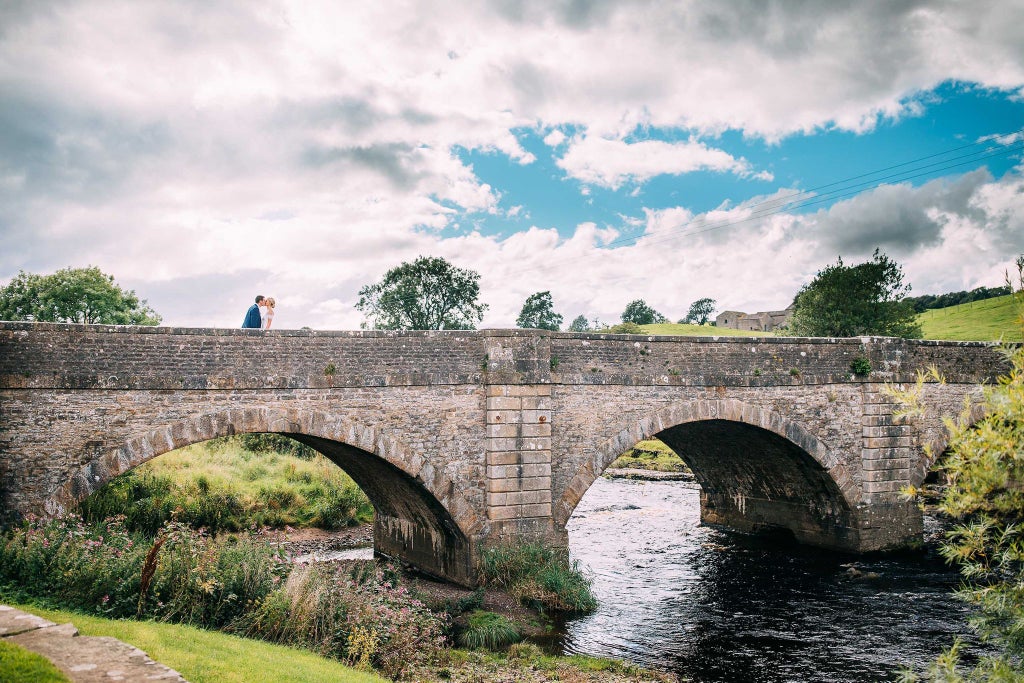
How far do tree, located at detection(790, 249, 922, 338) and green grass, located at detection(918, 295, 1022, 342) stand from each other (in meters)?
6.38

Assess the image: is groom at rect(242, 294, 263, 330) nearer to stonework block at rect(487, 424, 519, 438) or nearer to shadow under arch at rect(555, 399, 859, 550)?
stonework block at rect(487, 424, 519, 438)

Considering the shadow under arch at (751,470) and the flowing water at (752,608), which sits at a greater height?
the shadow under arch at (751,470)

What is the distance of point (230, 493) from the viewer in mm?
22719

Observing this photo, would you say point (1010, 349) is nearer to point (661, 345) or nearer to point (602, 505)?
point (661, 345)

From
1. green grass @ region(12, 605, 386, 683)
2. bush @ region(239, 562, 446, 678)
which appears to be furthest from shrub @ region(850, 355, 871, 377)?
green grass @ region(12, 605, 386, 683)

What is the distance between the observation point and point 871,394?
65.7 ft

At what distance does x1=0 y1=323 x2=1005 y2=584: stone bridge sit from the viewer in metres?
12.7

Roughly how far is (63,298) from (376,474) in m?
32.9

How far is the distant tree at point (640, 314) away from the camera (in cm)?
8569

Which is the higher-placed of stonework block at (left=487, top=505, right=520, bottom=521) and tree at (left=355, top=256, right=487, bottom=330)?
tree at (left=355, top=256, right=487, bottom=330)

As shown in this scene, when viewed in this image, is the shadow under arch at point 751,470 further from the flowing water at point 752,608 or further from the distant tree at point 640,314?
the distant tree at point 640,314

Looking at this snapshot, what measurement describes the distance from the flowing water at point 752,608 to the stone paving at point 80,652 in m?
8.01

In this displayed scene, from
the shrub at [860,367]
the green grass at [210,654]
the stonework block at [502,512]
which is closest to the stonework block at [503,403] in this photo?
the stonework block at [502,512]

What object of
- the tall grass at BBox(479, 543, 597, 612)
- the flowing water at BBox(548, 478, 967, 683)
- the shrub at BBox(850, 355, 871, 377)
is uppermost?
the shrub at BBox(850, 355, 871, 377)
